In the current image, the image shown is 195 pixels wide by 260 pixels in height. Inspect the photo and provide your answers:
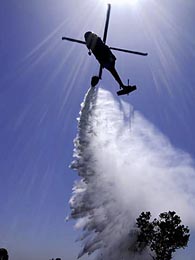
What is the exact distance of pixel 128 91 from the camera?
156 feet

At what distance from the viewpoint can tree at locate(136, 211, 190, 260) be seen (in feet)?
235

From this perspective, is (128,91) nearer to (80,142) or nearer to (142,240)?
(80,142)

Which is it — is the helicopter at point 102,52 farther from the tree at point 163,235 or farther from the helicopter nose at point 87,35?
the tree at point 163,235

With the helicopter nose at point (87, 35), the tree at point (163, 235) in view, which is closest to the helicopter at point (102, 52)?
the helicopter nose at point (87, 35)

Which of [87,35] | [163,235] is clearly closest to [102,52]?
→ [87,35]

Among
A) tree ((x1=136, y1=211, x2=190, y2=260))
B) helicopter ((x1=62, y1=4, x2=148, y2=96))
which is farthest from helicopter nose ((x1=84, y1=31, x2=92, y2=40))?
tree ((x1=136, y1=211, x2=190, y2=260))

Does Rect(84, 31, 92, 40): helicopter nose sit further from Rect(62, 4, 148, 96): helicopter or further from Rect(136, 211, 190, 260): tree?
Rect(136, 211, 190, 260): tree

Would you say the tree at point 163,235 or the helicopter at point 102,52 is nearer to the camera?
the helicopter at point 102,52

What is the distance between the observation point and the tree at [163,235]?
2822 inches

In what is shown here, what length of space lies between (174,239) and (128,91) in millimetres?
39351

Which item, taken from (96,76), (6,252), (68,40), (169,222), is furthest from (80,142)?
(6,252)

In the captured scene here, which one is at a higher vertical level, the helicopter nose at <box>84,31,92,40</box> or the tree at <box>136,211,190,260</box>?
the helicopter nose at <box>84,31,92,40</box>

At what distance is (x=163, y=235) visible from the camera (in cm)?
7306

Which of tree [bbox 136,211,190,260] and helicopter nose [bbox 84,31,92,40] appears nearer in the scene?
helicopter nose [bbox 84,31,92,40]
